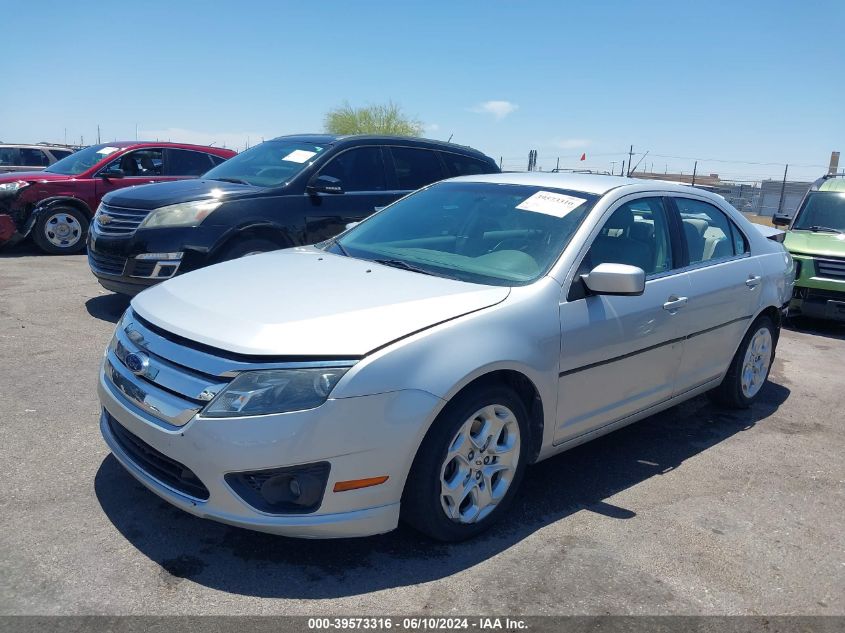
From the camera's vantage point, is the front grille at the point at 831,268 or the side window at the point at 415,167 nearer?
the side window at the point at 415,167

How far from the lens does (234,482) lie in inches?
111

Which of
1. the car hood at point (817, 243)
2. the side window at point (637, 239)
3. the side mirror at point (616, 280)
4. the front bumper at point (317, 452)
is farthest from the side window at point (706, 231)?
the car hood at point (817, 243)

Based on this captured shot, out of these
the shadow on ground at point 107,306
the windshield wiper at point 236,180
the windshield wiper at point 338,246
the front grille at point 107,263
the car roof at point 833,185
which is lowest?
the shadow on ground at point 107,306

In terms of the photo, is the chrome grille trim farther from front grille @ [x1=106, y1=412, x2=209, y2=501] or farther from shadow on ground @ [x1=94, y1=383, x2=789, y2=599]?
shadow on ground @ [x1=94, y1=383, x2=789, y2=599]

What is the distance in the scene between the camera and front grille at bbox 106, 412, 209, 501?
9.62 ft

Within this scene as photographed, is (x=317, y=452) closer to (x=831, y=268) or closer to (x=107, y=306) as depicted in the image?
(x=107, y=306)

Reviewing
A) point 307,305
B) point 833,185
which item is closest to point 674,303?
point 307,305

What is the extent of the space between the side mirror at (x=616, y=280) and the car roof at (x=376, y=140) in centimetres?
449

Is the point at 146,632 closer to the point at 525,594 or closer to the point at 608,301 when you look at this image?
the point at 525,594

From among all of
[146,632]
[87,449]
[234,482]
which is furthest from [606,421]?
[87,449]

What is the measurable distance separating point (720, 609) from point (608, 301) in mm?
1561

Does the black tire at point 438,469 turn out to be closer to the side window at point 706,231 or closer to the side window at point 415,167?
the side window at point 706,231

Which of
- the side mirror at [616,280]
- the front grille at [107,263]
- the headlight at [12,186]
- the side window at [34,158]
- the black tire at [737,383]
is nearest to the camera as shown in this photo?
the side mirror at [616,280]

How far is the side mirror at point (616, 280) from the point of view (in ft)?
11.7
